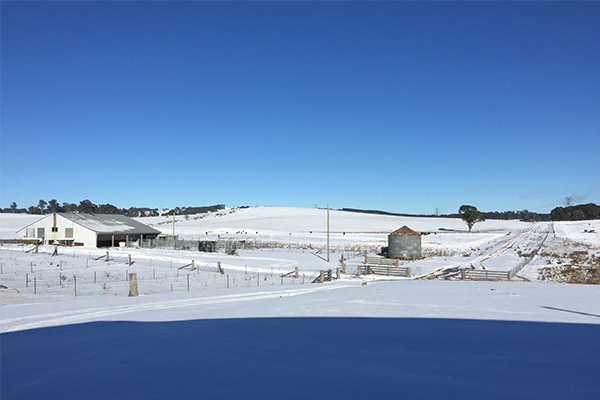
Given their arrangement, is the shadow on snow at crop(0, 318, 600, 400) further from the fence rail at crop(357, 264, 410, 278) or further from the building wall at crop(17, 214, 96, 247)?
the building wall at crop(17, 214, 96, 247)

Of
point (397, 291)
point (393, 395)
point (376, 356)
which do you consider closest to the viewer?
point (393, 395)

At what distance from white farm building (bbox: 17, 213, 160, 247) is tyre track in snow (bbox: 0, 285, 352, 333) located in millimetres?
44183

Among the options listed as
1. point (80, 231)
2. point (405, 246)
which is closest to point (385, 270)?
point (405, 246)

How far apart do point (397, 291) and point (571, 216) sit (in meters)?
197

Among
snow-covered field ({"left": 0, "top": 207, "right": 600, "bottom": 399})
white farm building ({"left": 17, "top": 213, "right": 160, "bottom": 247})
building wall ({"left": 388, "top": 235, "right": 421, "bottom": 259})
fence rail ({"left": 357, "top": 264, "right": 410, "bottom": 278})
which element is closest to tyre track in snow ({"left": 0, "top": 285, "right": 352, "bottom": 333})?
snow-covered field ({"left": 0, "top": 207, "right": 600, "bottom": 399})

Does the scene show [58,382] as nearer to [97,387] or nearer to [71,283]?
[97,387]

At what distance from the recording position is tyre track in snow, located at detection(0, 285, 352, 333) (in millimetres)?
11895

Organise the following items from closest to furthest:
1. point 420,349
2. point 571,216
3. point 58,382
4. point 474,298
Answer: point 58,382 < point 420,349 < point 474,298 < point 571,216

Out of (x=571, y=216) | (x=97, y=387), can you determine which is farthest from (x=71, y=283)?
(x=571, y=216)

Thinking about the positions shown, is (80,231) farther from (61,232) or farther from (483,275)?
(483,275)

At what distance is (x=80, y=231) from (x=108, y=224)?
16.1 feet

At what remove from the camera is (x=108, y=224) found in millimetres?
61125

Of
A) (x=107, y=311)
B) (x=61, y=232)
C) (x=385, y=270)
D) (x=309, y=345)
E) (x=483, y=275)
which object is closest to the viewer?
(x=309, y=345)

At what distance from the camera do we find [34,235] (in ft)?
198
